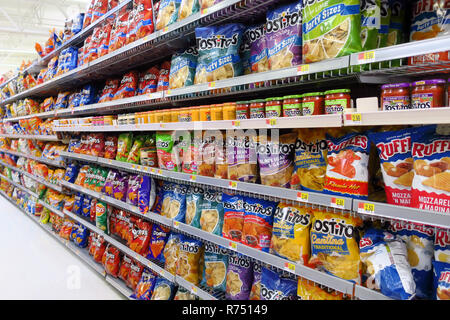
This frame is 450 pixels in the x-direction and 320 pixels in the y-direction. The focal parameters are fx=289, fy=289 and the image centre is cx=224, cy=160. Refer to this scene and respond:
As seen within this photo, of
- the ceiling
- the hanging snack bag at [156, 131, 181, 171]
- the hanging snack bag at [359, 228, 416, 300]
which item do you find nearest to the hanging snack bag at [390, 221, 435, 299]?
the hanging snack bag at [359, 228, 416, 300]

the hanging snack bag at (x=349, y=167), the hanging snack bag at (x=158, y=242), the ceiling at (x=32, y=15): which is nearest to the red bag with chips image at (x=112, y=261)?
the hanging snack bag at (x=158, y=242)

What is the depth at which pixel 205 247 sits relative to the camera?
204cm

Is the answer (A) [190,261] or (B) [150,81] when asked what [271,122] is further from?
(B) [150,81]

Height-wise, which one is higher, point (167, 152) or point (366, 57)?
point (366, 57)

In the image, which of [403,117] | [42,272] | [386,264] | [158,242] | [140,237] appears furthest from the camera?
[42,272]

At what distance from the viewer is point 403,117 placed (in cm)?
96

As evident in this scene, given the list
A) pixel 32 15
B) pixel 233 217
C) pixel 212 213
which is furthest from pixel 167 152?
pixel 32 15

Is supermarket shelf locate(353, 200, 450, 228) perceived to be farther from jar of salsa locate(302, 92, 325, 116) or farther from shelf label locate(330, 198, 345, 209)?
jar of salsa locate(302, 92, 325, 116)

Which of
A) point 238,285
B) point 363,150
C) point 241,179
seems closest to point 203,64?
point 241,179

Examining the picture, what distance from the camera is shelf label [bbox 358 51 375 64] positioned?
1.04 metres

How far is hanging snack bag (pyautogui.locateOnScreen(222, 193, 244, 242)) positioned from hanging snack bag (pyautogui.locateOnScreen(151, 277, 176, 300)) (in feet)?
2.71

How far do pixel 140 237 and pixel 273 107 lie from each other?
1720mm

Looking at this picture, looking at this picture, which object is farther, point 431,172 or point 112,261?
point 112,261

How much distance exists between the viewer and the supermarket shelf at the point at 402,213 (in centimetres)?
94
